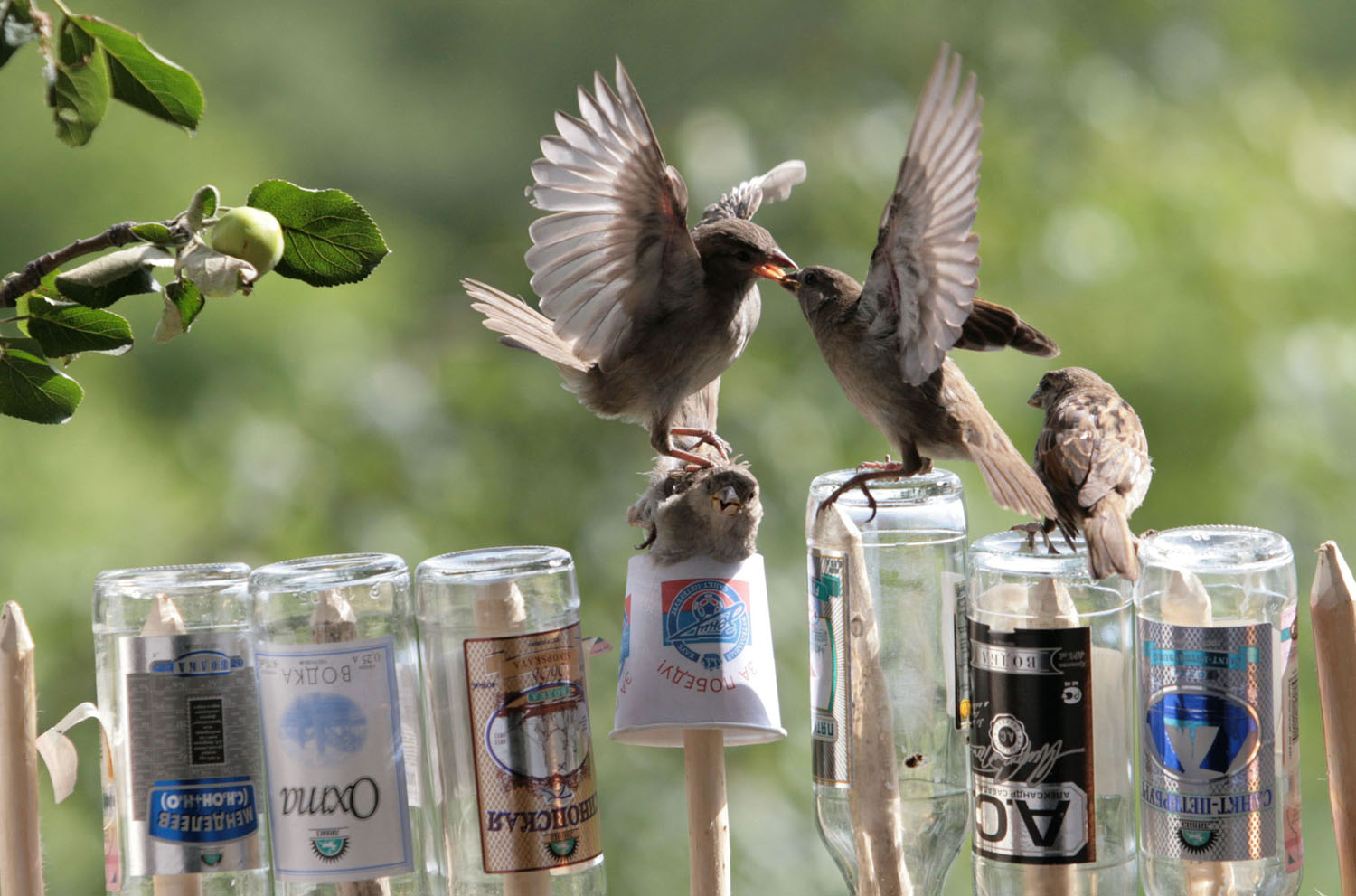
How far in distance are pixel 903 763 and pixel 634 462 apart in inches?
84.0

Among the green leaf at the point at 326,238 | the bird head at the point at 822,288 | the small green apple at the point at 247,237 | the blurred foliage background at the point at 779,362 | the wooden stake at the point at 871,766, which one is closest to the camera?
the small green apple at the point at 247,237

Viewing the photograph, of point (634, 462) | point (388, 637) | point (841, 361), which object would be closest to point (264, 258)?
point (388, 637)

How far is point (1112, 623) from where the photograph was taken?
46.7 inches

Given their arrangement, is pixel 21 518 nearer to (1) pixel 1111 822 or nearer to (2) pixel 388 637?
(2) pixel 388 637

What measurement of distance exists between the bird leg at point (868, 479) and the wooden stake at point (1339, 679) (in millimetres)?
353

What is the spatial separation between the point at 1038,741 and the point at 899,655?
19 cm

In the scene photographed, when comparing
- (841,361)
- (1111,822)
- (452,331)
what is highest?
(452,331)

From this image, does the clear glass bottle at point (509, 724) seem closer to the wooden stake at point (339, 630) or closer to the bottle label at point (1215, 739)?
the wooden stake at point (339, 630)

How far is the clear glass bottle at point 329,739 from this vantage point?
1.08 metres

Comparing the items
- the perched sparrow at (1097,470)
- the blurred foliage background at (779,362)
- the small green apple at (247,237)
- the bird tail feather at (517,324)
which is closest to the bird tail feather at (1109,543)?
the perched sparrow at (1097,470)

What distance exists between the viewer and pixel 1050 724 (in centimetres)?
110

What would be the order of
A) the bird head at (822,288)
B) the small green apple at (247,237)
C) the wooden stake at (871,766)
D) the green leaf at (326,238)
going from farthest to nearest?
the bird head at (822,288) → the wooden stake at (871,766) → the green leaf at (326,238) → the small green apple at (247,237)

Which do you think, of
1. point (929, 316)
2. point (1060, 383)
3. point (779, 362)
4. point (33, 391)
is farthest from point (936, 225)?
point (779, 362)

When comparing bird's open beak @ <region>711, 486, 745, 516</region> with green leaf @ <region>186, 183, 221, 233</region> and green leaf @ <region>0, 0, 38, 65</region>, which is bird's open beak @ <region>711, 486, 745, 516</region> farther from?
green leaf @ <region>0, 0, 38, 65</region>
